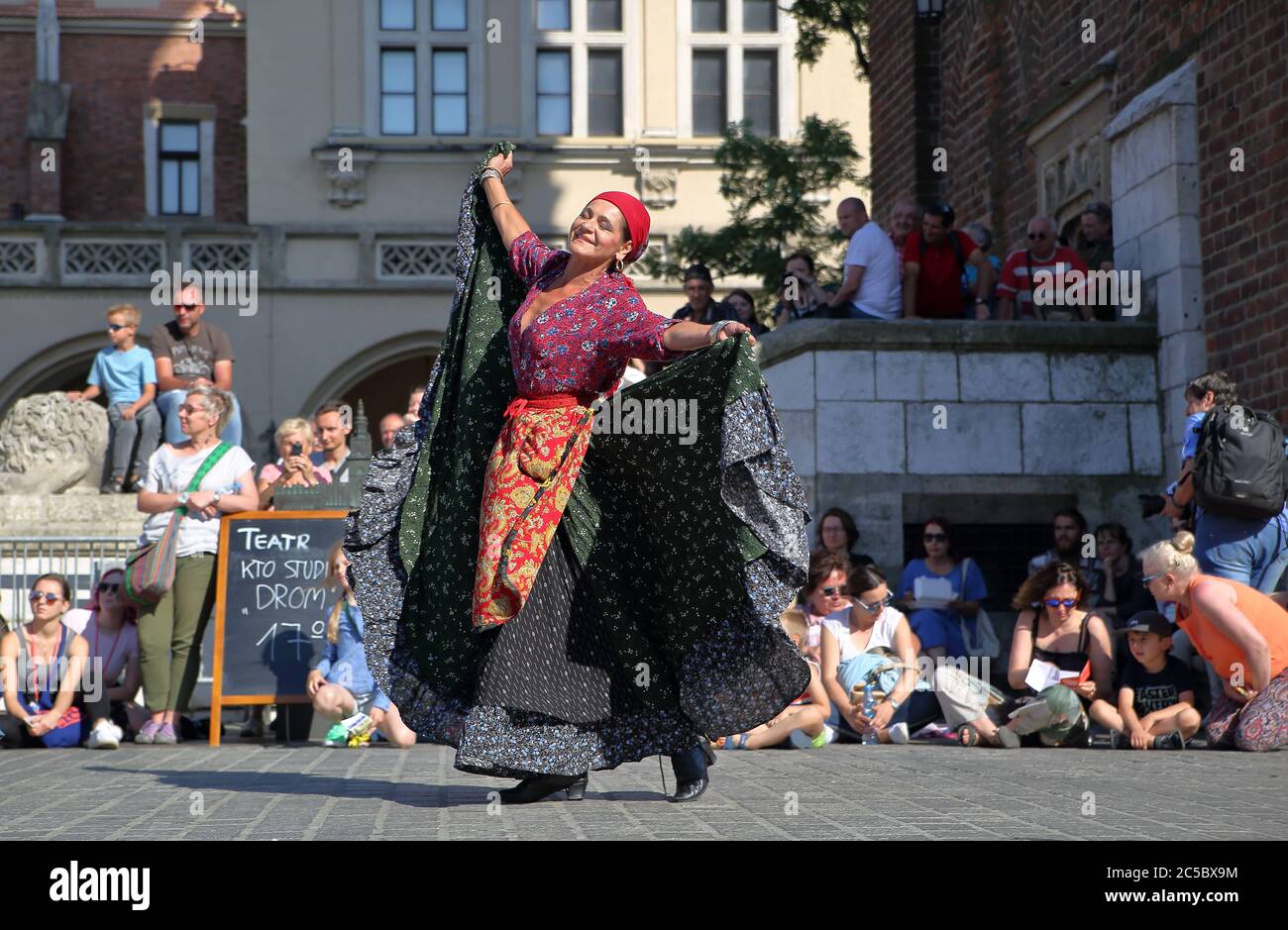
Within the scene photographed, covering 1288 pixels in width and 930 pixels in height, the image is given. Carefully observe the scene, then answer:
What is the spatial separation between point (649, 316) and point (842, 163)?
1987cm

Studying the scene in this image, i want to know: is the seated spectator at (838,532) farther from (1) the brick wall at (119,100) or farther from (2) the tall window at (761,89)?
(1) the brick wall at (119,100)

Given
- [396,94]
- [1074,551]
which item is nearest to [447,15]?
[396,94]

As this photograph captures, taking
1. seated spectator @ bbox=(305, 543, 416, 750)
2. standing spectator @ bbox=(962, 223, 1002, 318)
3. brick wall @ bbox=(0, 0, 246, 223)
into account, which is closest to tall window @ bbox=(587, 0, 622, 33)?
brick wall @ bbox=(0, 0, 246, 223)

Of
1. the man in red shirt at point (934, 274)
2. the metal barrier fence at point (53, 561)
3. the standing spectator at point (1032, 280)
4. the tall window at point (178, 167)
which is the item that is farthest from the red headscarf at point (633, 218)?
the tall window at point (178, 167)

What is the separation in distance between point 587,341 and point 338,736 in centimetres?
474

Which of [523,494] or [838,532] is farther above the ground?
[523,494]

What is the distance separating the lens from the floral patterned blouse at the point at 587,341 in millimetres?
6289

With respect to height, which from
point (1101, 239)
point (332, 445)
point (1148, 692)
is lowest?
point (1148, 692)

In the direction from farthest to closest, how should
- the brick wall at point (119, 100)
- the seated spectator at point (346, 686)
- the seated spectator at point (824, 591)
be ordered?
1. the brick wall at point (119, 100)
2. the seated spectator at point (824, 591)
3. the seated spectator at point (346, 686)

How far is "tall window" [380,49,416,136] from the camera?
3119 centimetres

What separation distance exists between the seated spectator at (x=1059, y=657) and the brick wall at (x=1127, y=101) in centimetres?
220

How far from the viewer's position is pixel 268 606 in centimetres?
1112

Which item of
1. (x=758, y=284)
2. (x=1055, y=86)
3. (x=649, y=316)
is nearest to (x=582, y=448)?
(x=649, y=316)

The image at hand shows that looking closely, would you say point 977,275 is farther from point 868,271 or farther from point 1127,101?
point 1127,101
